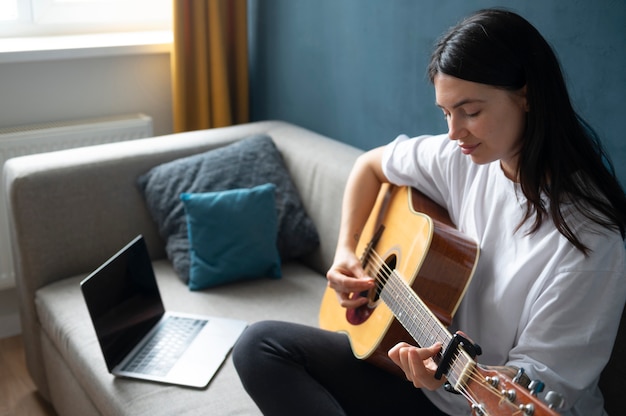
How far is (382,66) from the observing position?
2.36m

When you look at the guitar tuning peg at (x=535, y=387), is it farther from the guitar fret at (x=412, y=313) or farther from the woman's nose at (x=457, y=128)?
the woman's nose at (x=457, y=128)

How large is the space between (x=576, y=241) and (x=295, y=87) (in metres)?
1.62

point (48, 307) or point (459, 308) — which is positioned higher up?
point (459, 308)

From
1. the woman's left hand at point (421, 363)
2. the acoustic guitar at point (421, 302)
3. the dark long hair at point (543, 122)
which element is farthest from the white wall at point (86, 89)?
the woman's left hand at point (421, 363)

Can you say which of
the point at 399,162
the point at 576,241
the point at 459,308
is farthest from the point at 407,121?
the point at 576,241

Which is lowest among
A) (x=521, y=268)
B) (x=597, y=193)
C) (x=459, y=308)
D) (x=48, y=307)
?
(x=48, y=307)

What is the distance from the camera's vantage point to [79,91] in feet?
9.12

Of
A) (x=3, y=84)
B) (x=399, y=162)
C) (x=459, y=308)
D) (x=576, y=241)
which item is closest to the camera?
(x=576, y=241)

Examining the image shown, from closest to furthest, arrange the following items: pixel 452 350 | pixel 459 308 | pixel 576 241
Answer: pixel 452 350, pixel 576 241, pixel 459 308

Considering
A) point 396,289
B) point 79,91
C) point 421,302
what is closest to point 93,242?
point 79,91

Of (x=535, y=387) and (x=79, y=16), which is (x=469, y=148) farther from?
(x=79, y=16)

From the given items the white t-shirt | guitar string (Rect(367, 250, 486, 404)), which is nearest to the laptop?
guitar string (Rect(367, 250, 486, 404))

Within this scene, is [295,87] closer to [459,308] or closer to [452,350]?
[459,308]

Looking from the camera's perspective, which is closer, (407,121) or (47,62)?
(407,121)
